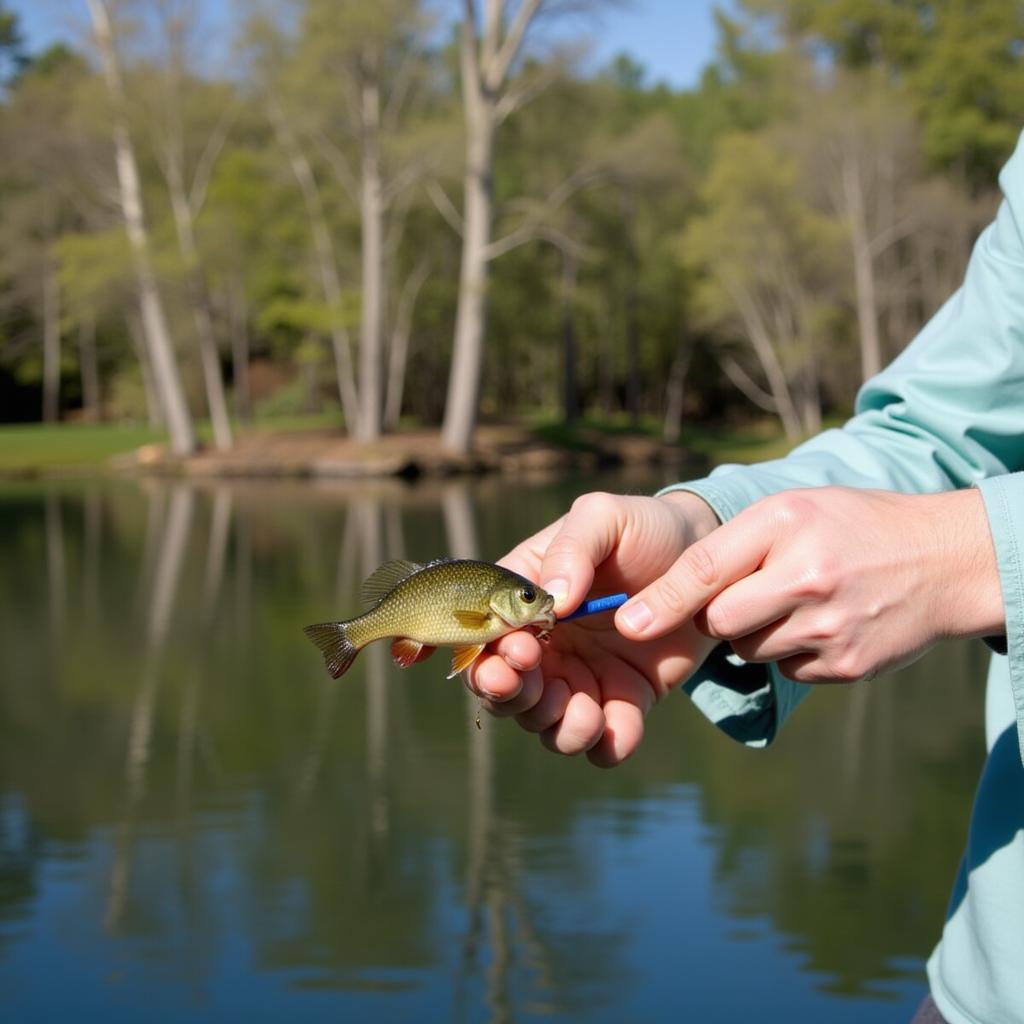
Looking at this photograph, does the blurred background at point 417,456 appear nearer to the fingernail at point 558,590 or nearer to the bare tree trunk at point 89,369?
the bare tree trunk at point 89,369

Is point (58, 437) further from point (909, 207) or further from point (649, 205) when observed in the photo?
point (909, 207)

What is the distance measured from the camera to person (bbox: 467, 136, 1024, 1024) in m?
1.33

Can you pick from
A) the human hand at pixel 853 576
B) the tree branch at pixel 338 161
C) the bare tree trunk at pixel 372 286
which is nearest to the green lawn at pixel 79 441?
the bare tree trunk at pixel 372 286

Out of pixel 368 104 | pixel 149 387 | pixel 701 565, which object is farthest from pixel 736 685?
pixel 149 387

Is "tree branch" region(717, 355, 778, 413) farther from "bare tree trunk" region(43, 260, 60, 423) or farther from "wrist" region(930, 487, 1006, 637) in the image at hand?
"wrist" region(930, 487, 1006, 637)

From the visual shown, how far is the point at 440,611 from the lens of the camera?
5.31 feet

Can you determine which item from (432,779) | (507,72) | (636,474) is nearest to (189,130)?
(507,72)

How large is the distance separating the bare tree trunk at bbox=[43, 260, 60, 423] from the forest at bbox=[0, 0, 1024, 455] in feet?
0.33

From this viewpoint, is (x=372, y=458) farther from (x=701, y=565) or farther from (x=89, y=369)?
(x=701, y=565)

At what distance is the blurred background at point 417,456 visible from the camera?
4.48 m

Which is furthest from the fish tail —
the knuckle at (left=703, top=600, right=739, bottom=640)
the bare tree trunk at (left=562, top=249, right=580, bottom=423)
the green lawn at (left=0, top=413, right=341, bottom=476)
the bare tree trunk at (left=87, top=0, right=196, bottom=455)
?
the bare tree trunk at (left=562, top=249, right=580, bottom=423)

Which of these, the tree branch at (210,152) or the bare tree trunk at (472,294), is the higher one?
the tree branch at (210,152)

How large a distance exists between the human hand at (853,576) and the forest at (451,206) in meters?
28.1

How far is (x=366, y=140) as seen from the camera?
3042 cm
